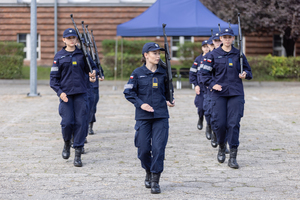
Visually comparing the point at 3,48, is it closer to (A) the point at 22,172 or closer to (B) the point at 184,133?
(B) the point at 184,133

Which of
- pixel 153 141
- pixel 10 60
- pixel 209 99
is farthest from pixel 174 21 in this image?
pixel 153 141

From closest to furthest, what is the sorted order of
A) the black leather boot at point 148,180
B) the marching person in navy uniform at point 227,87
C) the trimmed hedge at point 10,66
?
the black leather boot at point 148,180 < the marching person in navy uniform at point 227,87 < the trimmed hedge at point 10,66

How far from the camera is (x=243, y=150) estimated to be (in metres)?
8.33

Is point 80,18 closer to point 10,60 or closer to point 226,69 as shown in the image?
point 10,60

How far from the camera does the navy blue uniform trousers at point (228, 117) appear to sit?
23.2 feet

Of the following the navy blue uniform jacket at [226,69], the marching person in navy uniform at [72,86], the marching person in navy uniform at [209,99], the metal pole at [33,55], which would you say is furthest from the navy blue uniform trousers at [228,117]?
the metal pole at [33,55]

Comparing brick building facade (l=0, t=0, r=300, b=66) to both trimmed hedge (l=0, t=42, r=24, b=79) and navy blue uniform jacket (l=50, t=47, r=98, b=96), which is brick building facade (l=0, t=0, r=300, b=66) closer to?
trimmed hedge (l=0, t=42, r=24, b=79)

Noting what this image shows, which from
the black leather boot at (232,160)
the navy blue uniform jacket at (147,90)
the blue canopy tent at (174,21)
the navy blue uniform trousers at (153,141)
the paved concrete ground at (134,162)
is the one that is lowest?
the paved concrete ground at (134,162)

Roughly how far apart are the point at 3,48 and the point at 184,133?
16.5 m

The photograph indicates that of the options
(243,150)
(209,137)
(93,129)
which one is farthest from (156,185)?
(93,129)

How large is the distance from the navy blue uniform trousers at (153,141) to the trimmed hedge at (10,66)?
62.7 feet

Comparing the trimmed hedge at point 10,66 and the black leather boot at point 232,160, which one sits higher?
the trimmed hedge at point 10,66

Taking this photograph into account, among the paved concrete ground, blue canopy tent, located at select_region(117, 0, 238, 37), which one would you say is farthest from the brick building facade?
the paved concrete ground

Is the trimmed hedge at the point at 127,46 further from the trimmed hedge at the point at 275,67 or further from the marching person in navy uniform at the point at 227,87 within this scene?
the marching person in navy uniform at the point at 227,87
